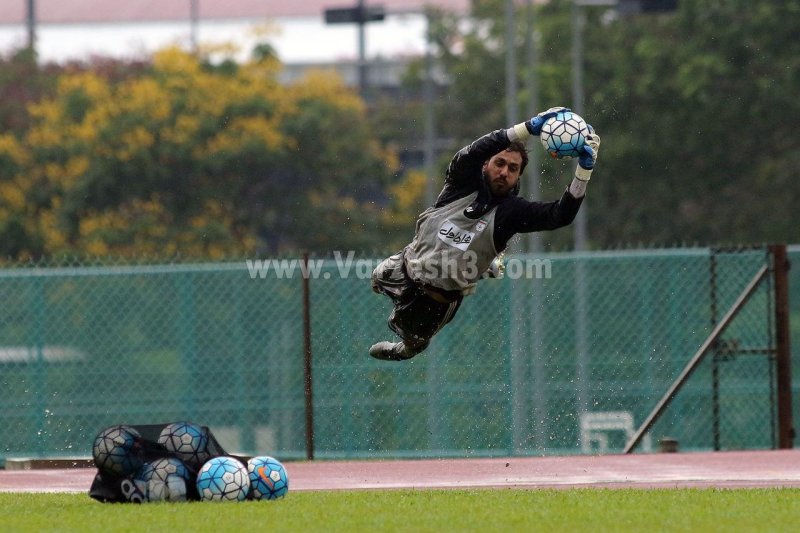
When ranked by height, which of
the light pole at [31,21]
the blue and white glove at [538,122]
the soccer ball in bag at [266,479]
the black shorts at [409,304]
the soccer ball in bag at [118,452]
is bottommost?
the soccer ball in bag at [266,479]

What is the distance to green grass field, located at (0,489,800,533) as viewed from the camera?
893cm

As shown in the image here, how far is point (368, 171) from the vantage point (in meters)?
34.3

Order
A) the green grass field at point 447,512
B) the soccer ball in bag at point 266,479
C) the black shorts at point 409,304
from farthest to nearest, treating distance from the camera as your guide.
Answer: the black shorts at point 409,304 → the soccer ball in bag at point 266,479 → the green grass field at point 447,512

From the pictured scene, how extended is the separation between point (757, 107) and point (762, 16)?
6.27 ft

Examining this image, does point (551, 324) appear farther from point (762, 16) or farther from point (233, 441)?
point (762, 16)

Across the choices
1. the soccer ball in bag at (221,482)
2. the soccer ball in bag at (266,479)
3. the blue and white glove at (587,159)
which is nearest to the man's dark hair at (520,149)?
the blue and white glove at (587,159)

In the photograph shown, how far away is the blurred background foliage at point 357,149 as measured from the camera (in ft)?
102

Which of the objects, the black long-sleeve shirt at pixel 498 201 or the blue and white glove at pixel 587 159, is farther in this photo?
the black long-sleeve shirt at pixel 498 201

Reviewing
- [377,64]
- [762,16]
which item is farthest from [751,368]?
[377,64]

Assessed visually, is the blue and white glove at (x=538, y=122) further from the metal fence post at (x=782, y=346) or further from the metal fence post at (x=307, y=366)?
the metal fence post at (x=782, y=346)

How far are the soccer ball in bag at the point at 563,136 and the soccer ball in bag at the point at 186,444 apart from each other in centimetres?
314

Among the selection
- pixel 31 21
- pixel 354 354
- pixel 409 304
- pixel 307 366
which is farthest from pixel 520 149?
pixel 31 21

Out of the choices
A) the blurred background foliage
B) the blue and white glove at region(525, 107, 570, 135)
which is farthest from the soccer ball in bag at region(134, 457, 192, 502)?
the blurred background foliage

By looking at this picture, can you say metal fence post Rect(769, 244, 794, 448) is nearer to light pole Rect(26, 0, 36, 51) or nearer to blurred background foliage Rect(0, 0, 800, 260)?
blurred background foliage Rect(0, 0, 800, 260)
